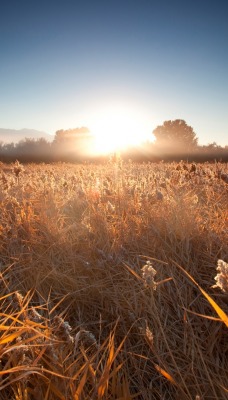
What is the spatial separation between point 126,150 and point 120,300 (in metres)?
31.3

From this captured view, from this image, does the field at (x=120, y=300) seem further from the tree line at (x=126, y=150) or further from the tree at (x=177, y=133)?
the tree at (x=177, y=133)

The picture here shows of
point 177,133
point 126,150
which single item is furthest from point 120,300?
point 177,133

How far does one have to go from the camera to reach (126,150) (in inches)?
1284

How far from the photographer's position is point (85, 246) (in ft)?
7.50

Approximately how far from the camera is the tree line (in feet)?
90.2

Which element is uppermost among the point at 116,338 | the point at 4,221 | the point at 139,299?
the point at 4,221

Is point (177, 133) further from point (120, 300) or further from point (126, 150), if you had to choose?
point (120, 300)

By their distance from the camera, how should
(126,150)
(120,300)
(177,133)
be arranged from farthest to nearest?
(177,133) → (126,150) → (120,300)

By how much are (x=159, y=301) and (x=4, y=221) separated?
4.98 feet

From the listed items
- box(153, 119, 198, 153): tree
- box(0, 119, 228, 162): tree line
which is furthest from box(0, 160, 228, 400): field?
box(153, 119, 198, 153): tree

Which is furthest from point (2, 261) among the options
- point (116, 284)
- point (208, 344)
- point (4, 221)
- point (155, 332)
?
point (208, 344)

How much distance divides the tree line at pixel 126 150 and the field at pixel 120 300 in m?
11.1

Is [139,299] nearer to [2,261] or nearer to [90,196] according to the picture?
[2,261]

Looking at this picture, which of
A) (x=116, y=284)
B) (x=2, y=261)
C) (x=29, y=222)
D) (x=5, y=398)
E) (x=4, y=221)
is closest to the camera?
(x=5, y=398)
